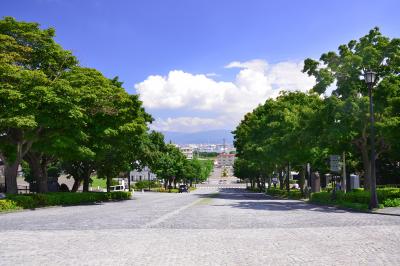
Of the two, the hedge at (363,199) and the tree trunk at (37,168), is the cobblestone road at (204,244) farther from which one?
the tree trunk at (37,168)

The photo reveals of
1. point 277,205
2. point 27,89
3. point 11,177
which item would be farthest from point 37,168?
point 277,205

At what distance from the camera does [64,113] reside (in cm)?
2958

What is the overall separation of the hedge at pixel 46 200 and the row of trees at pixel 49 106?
263 centimetres

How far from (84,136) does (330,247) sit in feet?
82.1

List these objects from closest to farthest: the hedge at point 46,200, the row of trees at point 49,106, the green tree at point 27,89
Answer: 1. the hedge at point 46,200
2. the green tree at point 27,89
3. the row of trees at point 49,106

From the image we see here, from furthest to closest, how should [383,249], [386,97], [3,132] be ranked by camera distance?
[3,132] → [386,97] → [383,249]

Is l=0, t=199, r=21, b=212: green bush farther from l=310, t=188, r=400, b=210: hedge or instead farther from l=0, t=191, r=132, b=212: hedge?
l=310, t=188, r=400, b=210: hedge

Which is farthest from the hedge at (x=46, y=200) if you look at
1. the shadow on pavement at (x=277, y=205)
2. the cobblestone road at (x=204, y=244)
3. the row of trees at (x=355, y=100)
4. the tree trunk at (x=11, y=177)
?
the row of trees at (x=355, y=100)

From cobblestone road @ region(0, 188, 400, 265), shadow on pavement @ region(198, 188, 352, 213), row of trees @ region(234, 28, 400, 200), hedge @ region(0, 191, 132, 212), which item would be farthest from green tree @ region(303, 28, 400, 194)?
hedge @ region(0, 191, 132, 212)

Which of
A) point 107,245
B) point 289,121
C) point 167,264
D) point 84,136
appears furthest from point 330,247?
point 289,121

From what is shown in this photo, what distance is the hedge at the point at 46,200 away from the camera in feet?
88.8

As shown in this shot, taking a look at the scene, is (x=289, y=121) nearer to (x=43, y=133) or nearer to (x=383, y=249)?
(x=43, y=133)

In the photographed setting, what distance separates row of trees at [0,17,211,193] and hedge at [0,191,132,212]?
2.63 metres

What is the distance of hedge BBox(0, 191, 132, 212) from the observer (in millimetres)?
27053
